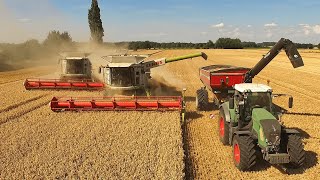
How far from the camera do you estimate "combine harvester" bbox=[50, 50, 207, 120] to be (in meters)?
15.5

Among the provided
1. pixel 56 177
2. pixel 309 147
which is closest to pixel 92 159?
pixel 56 177

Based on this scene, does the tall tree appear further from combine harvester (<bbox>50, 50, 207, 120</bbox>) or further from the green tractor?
the green tractor

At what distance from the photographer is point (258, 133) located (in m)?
9.00

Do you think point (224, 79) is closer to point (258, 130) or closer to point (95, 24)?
point (258, 130)

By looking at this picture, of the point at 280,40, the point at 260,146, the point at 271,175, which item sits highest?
the point at 280,40

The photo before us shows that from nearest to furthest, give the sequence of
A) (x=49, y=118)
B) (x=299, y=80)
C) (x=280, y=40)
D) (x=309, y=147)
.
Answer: (x=309, y=147) < (x=280, y=40) < (x=49, y=118) < (x=299, y=80)

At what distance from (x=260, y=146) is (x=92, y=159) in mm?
4480

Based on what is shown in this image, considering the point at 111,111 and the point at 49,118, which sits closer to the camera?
the point at 49,118

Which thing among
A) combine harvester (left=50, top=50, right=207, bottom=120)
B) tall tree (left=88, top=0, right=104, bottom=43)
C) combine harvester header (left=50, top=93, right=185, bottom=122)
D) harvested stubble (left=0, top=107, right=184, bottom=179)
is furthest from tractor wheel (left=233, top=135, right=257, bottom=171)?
tall tree (left=88, top=0, right=104, bottom=43)

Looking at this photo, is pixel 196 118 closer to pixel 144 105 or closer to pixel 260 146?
pixel 144 105

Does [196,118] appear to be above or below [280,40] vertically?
below

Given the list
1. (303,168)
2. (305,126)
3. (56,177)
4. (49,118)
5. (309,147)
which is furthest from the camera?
(49,118)

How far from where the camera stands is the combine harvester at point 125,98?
15531mm

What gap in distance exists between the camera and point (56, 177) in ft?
28.0
